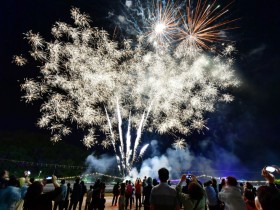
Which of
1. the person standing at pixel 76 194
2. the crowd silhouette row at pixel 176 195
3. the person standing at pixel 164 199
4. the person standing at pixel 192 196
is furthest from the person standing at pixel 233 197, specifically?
the person standing at pixel 76 194

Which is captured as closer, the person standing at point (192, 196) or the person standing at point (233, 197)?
the person standing at point (192, 196)

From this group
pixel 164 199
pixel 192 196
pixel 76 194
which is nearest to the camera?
pixel 164 199

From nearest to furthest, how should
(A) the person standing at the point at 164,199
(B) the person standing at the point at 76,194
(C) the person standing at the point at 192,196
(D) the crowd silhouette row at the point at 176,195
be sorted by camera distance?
(D) the crowd silhouette row at the point at 176,195 → (A) the person standing at the point at 164,199 → (C) the person standing at the point at 192,196 → (B) the person standing at the point at 76,194

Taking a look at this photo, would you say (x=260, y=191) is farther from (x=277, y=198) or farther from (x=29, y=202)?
(x=29, y=202)

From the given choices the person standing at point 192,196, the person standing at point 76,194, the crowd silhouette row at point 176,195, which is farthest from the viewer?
the person standing at point 76,194

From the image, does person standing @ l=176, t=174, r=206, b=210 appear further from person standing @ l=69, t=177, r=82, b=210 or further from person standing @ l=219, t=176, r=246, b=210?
person standing @ l=69, t=177, r=82, b=210

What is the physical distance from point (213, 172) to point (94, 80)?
75.7 feet

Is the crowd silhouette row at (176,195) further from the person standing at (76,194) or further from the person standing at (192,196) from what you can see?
the person standing at (76,194)

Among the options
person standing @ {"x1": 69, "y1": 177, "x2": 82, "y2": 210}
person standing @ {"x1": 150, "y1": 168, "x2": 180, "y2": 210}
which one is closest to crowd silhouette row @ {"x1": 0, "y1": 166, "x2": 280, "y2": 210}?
person standing @ {"x1": 150, "y1": 168, "x2": 180, "y2": 210}

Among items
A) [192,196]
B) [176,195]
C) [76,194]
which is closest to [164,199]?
[176,195]

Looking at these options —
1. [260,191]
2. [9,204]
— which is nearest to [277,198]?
[260,191]

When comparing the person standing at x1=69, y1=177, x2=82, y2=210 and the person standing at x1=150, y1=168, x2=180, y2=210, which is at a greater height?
the person standing at x1=69, y1=177, x2=82, y2=210

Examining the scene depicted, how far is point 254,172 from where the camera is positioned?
35.2 m

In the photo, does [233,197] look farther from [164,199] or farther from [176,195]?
[164,199]
